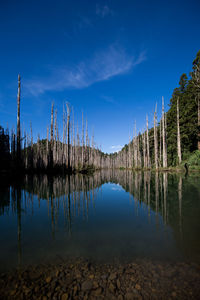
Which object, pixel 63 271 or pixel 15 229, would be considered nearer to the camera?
pixel 63 271

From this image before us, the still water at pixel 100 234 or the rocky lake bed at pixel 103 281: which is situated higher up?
the rocky lake bed at pixel 103 281

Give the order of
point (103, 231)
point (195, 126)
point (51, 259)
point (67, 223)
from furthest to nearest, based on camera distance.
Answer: point (195, 126) → point (67, 223) → point (103, 231) → point (51, 259)

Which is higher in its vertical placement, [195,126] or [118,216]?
[195,126]

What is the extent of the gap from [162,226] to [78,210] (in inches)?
79.6

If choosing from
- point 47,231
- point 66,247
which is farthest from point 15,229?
Result: point 66,247

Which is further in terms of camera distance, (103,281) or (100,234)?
(100,234)

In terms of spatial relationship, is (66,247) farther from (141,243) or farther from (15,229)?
(15,229)

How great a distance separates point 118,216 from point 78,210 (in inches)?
42.5

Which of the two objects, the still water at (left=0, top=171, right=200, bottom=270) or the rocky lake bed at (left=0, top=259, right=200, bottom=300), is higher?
the rocky lake bed at (left=0, top=259, right=200, bottom=300)

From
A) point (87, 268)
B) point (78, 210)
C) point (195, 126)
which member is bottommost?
point (78, 210)

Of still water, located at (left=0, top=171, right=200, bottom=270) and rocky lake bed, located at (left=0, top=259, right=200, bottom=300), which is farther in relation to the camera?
still water, located at (left=0, top=171, right=200, bottom=270)

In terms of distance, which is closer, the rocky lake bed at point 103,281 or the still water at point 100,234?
the rocky lake bed at point 103,281

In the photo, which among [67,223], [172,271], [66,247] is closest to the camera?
[172,271]

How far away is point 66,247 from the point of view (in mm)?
1902
